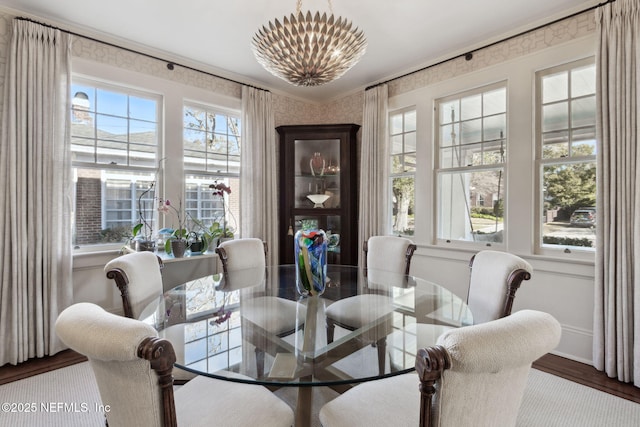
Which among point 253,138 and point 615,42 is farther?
point 253,138

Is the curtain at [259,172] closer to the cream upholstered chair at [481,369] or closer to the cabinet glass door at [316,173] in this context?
the cabinet glass door at [316,173]

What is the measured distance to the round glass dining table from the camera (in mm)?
1188

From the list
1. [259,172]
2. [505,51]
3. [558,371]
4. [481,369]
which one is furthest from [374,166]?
[481,369]

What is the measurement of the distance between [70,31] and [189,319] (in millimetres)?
2807

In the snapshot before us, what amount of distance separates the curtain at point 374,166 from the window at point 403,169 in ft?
0.41

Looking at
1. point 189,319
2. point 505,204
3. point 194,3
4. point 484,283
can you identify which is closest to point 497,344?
point 484,283

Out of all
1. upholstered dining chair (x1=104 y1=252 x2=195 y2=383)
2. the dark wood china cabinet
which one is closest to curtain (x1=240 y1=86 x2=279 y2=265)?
the dark wood china cabinet

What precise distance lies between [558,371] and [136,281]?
302 centimetres

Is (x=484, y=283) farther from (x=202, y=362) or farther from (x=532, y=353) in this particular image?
(x=202, y=362)

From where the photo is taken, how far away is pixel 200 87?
353 cm

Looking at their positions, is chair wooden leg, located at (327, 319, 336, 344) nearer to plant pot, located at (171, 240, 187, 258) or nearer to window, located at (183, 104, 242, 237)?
plant pot, located at (171, 240, 187, 258)

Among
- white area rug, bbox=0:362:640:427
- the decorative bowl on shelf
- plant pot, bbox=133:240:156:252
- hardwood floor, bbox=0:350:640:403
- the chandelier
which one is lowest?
white area rug, bbox=0:362:640:427

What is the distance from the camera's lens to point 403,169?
3742mm

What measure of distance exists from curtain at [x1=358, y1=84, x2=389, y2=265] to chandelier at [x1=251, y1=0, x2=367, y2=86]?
6.26 ft
